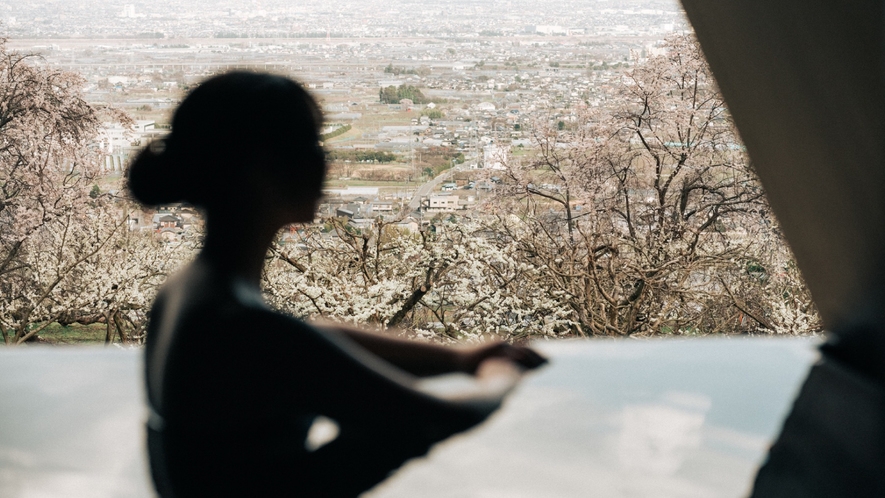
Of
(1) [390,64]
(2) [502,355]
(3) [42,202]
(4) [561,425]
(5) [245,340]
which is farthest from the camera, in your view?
(1) [390,64]

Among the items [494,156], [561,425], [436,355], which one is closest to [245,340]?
[436,355]

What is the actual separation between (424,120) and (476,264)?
3.07 ft

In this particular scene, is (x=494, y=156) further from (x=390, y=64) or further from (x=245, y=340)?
(x=245, y=340)

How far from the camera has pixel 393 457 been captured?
1093mm

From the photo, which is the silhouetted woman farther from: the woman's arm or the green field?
the green field

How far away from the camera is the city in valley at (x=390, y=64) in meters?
4.29

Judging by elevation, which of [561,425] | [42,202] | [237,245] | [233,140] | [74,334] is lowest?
[74,334]

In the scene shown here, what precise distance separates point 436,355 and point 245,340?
0.38 m

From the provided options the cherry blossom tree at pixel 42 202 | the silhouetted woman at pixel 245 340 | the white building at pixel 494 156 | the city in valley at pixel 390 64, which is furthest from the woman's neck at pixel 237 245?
the cherry blossom tree at pixel 42 202

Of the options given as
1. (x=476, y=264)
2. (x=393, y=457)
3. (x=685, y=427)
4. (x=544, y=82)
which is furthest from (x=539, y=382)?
(x=544, y=82)

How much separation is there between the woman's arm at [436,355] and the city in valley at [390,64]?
2.96 metres

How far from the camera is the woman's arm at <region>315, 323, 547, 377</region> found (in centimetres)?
110

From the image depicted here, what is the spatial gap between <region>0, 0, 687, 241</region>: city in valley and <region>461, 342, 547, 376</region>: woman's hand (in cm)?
299

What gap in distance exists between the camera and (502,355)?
112 centimetres
